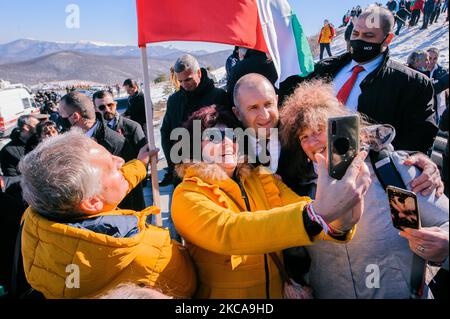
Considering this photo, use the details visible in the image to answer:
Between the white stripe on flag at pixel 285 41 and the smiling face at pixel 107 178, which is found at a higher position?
the white stripe on flag at pixel 285 41

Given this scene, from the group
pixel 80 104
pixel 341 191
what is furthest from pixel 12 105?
pixel 341 191

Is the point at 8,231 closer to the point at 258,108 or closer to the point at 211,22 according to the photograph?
the point at 258,108

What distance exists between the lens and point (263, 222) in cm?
118

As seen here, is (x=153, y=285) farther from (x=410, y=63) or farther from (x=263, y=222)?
(x=410, y=63)

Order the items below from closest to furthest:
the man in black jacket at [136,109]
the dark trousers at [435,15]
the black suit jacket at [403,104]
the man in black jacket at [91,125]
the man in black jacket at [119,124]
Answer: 1. the black suit jacket at [403,104]
2. the man in black jacket at [91,125]
3. the man in black jacket at [119,124]
4. the man in black jacket at [136,109]
5. the dark trousers at [435,15]

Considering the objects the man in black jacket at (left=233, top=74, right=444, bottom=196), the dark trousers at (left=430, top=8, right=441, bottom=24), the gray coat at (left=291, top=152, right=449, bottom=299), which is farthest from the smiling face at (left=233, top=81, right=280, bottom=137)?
the dark trousers at (left=430, top=8, right=441, bottom=24)

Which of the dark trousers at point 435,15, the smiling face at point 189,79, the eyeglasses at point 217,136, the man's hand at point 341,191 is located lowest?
the man's hand at point 341,191

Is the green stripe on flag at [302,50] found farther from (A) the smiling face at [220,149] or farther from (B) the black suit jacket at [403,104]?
(A) the smiling face at [220,149]

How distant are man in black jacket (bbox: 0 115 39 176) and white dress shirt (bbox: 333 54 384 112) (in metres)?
3.26

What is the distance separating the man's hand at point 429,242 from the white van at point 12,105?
17149mm

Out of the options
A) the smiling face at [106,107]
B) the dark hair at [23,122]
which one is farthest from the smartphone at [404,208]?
the dark hair at [23,122]

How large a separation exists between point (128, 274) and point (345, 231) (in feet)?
2.74

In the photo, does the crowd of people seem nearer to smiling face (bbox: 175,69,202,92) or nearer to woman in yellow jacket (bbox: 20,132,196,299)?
woman in yellow jacket (bbox: 20,132,196,299)

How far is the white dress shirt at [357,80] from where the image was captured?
8.66 ft
